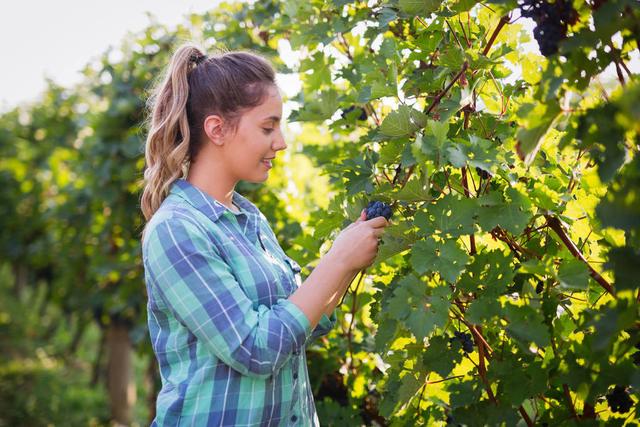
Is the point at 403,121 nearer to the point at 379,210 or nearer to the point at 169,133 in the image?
the point at 379,210

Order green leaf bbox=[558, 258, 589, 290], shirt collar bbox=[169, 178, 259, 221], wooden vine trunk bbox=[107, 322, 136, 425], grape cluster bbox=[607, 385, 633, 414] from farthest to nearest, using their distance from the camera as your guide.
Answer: wooden vine trunk bbox=[107, 322, 136, 425] → shirt collar bbox=[169, 178, 259, 221] → grape cluster bbox=[607, 385, 633, 414] → green leaf bbox=[558, 258, 589, 290]

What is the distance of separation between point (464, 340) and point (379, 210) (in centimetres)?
36

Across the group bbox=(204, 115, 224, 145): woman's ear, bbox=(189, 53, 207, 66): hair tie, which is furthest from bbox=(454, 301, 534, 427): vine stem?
bbox=(189, 53, 207, 66): hair tie

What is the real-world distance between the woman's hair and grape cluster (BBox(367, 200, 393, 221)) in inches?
16.3

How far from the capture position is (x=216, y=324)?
1761 millimetres

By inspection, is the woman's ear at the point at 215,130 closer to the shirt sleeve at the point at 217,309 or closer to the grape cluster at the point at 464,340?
the shirt sleeve at the point at 217,309

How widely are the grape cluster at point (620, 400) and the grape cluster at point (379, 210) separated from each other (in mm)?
639

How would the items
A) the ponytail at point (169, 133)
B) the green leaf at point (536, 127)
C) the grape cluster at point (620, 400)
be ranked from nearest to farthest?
the green leaf at point (536, 127)
the grape cluster at point (620, 400)
the ponytail at point (169, 133)

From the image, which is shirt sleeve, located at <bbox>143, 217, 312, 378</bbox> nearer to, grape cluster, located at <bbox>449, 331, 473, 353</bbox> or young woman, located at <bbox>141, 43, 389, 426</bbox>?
young woman, located at <bbox>141, 43, 389, 426</bbox>

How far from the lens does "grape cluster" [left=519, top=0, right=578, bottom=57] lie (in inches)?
54.8

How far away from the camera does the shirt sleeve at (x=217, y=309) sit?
1760mm

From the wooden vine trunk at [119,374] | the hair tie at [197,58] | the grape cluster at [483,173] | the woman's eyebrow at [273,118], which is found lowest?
the wooden vine trunk at [119,374]

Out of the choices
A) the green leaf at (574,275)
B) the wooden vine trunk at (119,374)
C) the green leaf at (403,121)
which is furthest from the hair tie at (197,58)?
the wooden vine trunk at (119,374)

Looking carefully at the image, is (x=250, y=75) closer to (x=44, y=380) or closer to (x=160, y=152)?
(x=160, y=152)
